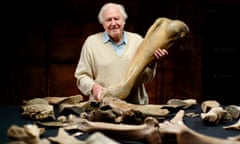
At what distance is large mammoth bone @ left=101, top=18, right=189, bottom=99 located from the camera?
9.11 feet

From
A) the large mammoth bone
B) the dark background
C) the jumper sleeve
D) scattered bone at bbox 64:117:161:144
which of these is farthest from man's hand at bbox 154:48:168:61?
the dark background

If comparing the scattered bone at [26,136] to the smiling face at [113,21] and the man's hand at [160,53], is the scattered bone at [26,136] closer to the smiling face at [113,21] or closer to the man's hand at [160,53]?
the man's hand at [160,53]

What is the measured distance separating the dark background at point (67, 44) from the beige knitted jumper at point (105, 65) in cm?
134

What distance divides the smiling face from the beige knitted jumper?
0.36 feet

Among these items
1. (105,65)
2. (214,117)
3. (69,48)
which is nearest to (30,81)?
(69,48)

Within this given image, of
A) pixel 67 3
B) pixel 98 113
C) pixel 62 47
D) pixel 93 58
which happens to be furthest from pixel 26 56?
pixel 98 113

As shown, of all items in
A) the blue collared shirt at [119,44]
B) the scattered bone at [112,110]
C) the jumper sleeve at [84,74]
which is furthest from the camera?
the blue collared shirt at [119,44]

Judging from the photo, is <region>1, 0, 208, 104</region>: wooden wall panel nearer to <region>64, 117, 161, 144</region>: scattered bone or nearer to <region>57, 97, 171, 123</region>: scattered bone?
<region>57, 97, 171, 123</region>: scattered bone

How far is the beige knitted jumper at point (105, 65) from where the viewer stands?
3.15m

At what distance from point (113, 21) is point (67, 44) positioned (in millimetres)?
1541

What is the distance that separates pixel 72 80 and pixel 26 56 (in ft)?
1.80

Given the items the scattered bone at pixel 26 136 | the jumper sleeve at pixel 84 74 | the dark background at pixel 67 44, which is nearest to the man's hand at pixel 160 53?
the jumper sleeve at pixel 84 74

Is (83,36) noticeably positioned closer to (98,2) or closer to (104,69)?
(98,2)

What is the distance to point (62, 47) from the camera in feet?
15.3
